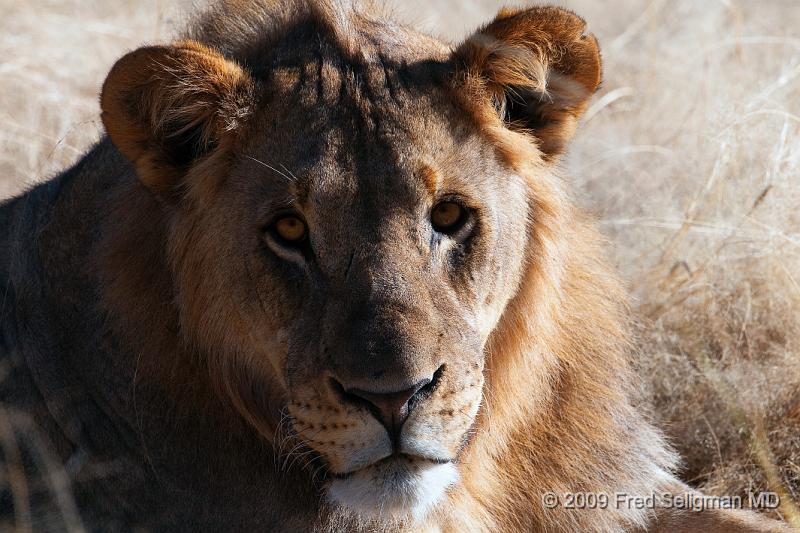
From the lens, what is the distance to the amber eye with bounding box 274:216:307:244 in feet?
9.97

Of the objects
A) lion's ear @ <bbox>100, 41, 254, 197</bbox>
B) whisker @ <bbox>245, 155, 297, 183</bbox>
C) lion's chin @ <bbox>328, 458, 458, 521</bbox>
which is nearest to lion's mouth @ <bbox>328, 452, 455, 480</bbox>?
lion's chin @ <bbox>328, 458, 458, 521</bbox>

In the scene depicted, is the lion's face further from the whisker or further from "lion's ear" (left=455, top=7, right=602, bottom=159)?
"lion's ear" (left=455, top=7, right=602, bottom=159)

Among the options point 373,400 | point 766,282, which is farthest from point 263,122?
point 766,282

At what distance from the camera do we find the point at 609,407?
3.70 metres

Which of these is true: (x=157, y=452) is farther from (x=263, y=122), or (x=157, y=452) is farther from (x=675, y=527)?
(x=675, y=527)

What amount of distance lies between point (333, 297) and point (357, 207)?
261 mm

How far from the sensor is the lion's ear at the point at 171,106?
305 centimetres

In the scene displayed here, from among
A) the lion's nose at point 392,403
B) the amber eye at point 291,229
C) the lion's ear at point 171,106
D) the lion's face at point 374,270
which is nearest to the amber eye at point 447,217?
the lion's face at point 374,270

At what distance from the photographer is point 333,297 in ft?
9.61

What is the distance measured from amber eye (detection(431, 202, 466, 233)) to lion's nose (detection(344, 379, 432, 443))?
534 millimetres

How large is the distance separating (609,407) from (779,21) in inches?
217

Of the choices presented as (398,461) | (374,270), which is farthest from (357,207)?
(398,461)

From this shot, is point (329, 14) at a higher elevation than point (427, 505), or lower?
higher

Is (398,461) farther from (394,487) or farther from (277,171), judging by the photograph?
(277,171)
